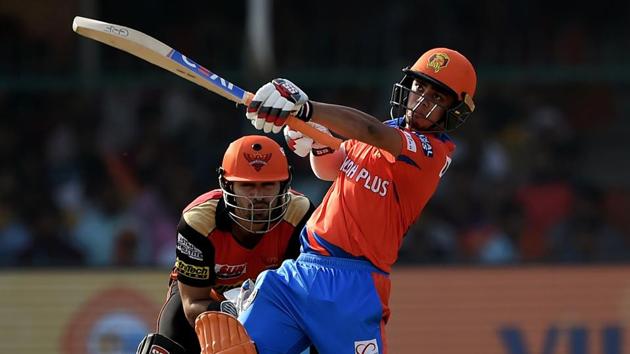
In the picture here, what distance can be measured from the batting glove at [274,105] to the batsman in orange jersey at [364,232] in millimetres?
280

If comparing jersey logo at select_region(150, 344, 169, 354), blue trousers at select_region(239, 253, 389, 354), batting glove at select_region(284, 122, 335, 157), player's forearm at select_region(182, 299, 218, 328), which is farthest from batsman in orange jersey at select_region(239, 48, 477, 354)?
jersey logo at select_region(150, 344, 169, 354)

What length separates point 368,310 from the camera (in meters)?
5.17

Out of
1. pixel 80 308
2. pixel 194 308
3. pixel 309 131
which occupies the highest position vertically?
pixel 309 131

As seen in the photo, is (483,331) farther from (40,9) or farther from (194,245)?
(40,9)

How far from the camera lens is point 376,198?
17.1ft

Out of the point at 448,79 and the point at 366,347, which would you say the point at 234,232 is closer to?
the point at 366,347

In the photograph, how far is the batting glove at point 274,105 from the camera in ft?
15.6

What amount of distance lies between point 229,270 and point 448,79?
136 cm

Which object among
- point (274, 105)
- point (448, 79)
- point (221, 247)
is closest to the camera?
point (274, 105)

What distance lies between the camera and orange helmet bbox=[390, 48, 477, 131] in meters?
5.29

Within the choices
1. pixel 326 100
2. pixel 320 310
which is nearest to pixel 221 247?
pixel 320 310

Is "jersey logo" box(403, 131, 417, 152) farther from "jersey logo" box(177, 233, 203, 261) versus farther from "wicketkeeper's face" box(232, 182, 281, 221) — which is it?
"jersey logo" box(177, 233, 203, 261)

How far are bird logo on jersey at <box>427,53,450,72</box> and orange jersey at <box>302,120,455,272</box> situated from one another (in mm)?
289

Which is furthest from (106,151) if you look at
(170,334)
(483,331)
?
(170,334)
